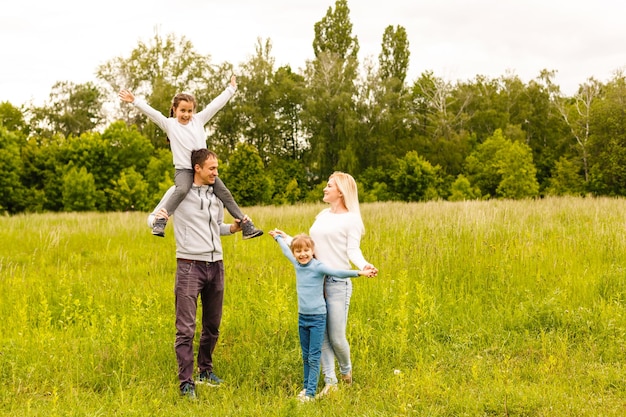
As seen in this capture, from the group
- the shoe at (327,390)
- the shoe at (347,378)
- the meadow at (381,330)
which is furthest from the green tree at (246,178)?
the shoe at (327,390)

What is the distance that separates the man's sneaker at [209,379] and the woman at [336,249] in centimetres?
108

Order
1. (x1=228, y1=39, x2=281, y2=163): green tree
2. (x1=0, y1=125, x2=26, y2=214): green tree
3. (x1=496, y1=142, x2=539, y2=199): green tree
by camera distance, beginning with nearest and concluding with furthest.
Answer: (x1=0, y1=125, x2=26, y2=214): green tree → (x1=496, y1=142, x2=539, y2=199): green tree → (x1=228, y1=39, x2=281, y2=163): green tree

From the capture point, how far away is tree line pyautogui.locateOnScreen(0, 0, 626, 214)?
40.0 metres

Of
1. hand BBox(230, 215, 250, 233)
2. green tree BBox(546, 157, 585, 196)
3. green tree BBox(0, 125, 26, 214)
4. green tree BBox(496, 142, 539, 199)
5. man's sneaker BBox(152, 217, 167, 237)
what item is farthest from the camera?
green tree BBox(546, 157, 585, 196)

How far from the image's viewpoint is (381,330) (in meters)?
6.57

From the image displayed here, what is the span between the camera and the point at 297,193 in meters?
42.6

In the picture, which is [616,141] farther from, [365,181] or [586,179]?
[365,181]

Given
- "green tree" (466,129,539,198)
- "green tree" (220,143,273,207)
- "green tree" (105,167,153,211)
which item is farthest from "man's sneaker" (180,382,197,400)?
"green tree" (466,129,539,198)

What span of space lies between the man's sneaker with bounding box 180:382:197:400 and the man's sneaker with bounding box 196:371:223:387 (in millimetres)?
281

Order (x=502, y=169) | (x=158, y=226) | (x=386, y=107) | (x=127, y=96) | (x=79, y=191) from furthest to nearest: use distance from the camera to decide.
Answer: (x=386, y=107)
(x=502, y=169)
(x=79, y=191)
(x=127, y=96)
(x=158, y=226)

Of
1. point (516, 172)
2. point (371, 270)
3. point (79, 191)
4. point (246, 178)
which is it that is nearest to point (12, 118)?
point (79, 191)

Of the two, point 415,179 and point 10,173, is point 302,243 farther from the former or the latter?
point 10,173

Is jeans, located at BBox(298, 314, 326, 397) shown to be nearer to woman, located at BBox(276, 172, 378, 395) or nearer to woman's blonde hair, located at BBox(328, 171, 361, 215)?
woman, located at BBox(276, 172, 378, 395)

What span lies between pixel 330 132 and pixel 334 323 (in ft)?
136
